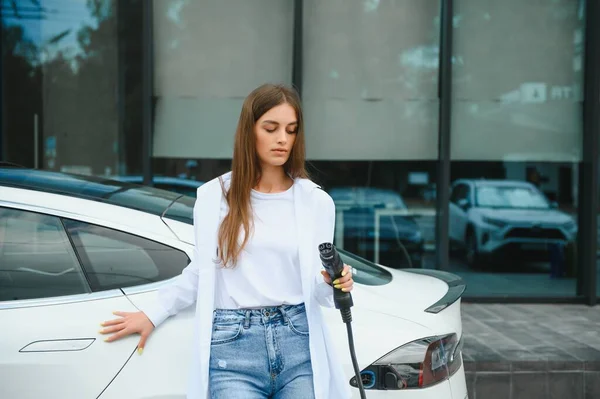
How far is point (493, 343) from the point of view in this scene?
17.0 ft

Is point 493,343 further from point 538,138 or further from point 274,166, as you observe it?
point 274,166

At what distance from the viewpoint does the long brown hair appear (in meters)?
1.98

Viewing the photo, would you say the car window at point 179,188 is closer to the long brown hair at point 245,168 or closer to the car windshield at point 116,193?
the car windshield at point 116,193

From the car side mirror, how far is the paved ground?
1.67 m

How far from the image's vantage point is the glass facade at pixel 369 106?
7.11 metres

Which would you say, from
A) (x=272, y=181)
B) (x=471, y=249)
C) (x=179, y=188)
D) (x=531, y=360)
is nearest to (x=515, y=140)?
(x=471, y=249)

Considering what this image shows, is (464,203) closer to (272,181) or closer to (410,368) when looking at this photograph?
(410,368)

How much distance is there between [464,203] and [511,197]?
1.76ft

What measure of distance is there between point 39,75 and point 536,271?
5.99 meters

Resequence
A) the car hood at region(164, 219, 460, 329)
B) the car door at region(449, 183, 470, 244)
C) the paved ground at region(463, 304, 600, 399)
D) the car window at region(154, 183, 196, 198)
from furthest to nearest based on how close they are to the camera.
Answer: the car door at region(449, 183, 470, 244), the car window at region(154, 183, 196, 198), the paved ground at region(463, 304, 600, 399), the car hood at region(164, 219, 460, 329)

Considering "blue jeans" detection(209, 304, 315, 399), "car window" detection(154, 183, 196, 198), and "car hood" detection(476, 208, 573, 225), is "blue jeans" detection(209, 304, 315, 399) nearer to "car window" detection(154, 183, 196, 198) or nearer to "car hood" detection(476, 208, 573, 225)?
"car window" detection(154, 183, 196, 198)

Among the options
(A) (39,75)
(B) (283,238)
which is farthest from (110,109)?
(B) (283,238)

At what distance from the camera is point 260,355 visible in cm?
195

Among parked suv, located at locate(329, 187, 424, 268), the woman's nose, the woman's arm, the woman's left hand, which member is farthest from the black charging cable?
parked suv, located at locate(329, 187, 424, 268)
